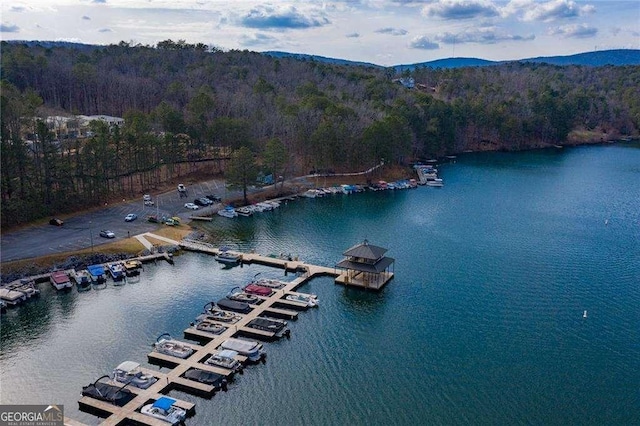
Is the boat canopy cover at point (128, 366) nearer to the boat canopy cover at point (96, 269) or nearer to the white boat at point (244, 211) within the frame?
the boat canopy cover at point (96, 269)

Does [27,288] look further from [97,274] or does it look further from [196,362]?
[196,362]

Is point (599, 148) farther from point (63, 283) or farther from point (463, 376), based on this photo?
point (63, 283)

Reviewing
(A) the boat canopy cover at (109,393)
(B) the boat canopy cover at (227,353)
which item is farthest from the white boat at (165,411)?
(B) the boat canopy cover at (227,353)

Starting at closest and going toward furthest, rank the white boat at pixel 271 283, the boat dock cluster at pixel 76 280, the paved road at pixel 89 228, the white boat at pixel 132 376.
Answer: the white boat at pixel 132 376 → the boat dock cluster at pixel 76 280 → the white boat at pixel 271 283 → the paved road at pixel 89 228

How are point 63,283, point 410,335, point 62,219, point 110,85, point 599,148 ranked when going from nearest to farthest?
point 410,335
point 63,283
point 62,219
point 110,85
point 599,148

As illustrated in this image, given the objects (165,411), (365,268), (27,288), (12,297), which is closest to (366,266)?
(365,268)

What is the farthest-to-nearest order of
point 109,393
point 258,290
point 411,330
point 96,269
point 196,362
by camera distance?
point 96,269, point 258,290, point 411,330, point 196,362, point 109,393

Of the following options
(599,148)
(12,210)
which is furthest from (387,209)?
(599,148)
